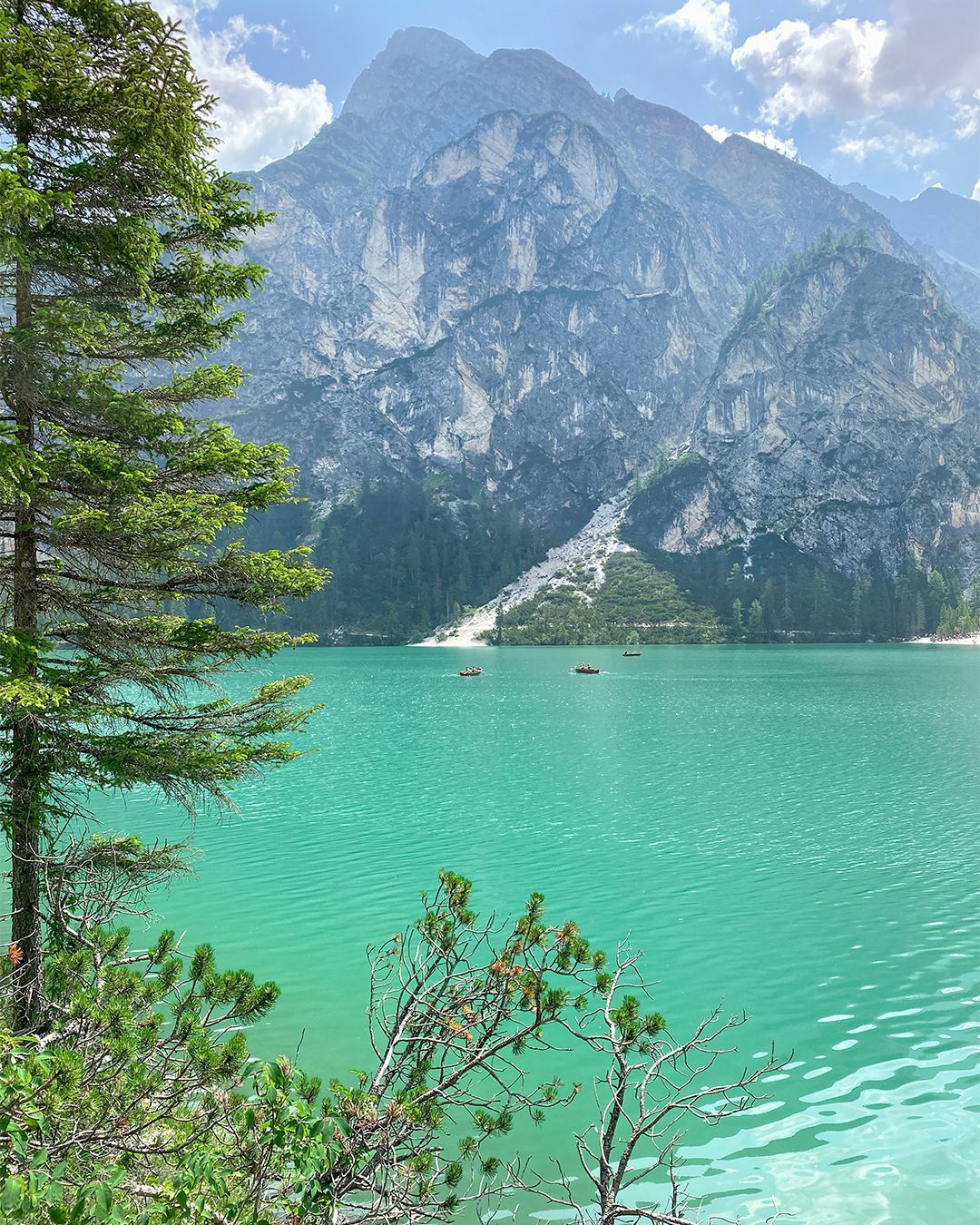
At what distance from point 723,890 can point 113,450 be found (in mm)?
19592

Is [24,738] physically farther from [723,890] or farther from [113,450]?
[723,890]

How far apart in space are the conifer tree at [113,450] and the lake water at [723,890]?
5.34 m

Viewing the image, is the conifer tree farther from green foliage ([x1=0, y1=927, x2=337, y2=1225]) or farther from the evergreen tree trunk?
green foliage ([x1=0, y1=927, x2=337, y2=1225])

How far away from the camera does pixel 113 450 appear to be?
8648mm

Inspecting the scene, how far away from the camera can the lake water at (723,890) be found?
10469 mm

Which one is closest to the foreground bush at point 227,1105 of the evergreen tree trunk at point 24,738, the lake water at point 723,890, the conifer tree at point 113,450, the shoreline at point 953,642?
the evergreen tree trunk at point 24,738

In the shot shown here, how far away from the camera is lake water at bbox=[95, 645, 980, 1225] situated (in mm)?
10469

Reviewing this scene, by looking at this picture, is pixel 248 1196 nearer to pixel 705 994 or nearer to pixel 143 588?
pixel 143 588

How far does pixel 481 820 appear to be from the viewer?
29578 mm

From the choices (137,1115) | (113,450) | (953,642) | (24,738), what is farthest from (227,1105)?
(953,642)

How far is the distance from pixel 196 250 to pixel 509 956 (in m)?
10.0

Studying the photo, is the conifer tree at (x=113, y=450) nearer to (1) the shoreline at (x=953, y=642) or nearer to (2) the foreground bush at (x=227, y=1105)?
(2) the foreground bush at (x=227, y=1105)

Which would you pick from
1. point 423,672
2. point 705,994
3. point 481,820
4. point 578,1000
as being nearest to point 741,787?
point 481,820

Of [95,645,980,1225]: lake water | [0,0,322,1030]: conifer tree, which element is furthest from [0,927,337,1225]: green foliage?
[95,645,980,1225]: lake water
